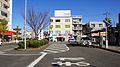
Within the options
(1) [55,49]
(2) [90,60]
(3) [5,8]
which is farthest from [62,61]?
(3) [5,8]

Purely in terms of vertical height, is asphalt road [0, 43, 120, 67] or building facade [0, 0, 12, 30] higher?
building facade [0, 0, 12, 30]

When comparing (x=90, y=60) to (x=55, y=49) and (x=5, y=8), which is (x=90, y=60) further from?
(x=5, y=8)

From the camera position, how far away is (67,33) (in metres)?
108

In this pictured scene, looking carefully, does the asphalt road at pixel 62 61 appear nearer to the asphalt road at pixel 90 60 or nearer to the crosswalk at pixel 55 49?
the asphalt road at pixel 90 60

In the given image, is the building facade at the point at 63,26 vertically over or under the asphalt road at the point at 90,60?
over

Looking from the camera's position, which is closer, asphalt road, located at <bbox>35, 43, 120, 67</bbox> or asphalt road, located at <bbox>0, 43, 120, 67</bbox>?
Answer: asphalt road, located at <bbox>35, 43, 120, 67</bbox>

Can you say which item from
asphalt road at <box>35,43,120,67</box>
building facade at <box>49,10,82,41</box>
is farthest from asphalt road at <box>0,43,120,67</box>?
building facade at <box>49,10,82,41</box>

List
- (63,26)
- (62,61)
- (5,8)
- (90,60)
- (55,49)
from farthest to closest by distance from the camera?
1. (63,26)
2. (5,8)
3. (55,49)
4. (90,60)
5. (62,61)

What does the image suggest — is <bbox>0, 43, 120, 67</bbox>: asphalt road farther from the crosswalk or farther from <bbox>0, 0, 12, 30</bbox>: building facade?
<bbox>0, 0, 12, 30</bbox>: building facade

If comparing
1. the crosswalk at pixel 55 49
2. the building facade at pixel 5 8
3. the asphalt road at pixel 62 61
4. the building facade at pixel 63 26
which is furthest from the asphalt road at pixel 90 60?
the building facade at pixel 63 26

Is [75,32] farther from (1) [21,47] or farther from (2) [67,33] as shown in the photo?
(1) [21,47]

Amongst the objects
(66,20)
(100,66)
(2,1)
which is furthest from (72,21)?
(100,66)

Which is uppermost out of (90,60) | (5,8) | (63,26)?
(5,8)

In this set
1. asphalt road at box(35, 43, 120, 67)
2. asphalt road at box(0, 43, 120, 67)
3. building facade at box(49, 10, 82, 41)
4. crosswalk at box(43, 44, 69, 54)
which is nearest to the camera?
asphalt road at box(35, 43, 120, 67)
